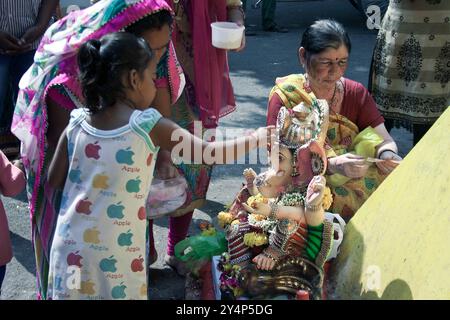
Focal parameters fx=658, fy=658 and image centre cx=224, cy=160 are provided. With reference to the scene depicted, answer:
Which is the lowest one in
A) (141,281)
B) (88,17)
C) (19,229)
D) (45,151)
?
(19,229)

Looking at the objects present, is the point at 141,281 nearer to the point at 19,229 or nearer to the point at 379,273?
the point at 379,273

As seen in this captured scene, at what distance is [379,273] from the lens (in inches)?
95.4

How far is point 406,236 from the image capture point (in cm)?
234

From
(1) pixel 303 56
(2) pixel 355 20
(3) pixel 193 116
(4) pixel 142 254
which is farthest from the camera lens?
(2) pixel 355 20

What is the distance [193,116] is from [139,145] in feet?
4.28

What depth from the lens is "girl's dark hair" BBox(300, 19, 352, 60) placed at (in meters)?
2.82

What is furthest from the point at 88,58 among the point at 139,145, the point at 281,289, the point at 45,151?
the point at 281,289

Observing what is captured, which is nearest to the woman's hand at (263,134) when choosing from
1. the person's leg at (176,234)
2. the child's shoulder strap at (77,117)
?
the child's shoulder strap at (77,117)

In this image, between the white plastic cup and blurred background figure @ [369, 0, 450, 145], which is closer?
the white plastic cup

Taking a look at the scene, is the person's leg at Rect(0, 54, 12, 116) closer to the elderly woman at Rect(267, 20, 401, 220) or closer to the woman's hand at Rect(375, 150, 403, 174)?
the elderly woman at Rect(267, 20, 401, 220)

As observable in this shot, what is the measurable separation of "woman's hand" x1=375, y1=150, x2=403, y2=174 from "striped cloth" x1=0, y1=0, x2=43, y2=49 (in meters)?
2.53

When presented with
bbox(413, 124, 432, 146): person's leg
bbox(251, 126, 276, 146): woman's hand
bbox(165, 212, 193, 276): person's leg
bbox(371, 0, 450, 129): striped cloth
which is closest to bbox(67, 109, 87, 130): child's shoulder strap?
bbox(251, 126, 276, 146): woman's hand

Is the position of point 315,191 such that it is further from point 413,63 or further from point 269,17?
point 269,17

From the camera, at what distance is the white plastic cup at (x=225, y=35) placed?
3.12 metres
